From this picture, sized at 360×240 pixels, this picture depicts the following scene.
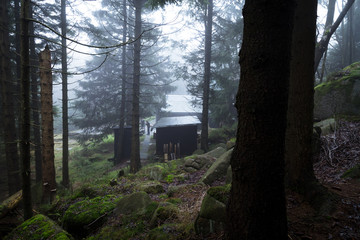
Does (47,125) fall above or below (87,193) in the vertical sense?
above

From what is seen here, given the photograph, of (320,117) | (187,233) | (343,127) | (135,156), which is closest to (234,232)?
(187,233)

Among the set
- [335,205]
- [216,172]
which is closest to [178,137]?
[216,172]

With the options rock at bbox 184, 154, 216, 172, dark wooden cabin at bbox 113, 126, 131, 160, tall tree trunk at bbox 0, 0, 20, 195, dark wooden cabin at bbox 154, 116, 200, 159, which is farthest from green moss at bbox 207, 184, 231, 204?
dark wooden cabin at bbox 113, 126, 131, 160

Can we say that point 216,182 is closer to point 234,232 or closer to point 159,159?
point 234,232

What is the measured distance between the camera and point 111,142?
25719 millimetres

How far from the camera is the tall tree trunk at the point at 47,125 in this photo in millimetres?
6652

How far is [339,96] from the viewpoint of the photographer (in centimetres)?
802

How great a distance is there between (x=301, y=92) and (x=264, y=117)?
2.16m

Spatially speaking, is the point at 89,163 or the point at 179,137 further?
the point at 89,163

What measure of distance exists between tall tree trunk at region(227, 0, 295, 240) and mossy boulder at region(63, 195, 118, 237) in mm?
3741

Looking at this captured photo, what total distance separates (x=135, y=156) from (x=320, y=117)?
10174 millimetres

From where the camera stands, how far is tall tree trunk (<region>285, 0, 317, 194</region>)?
342cm

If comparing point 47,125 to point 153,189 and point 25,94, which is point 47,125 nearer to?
point 25,94

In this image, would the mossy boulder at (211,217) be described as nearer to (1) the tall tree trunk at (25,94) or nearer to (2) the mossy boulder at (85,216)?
(2) the mossy boulder at (85,216)
